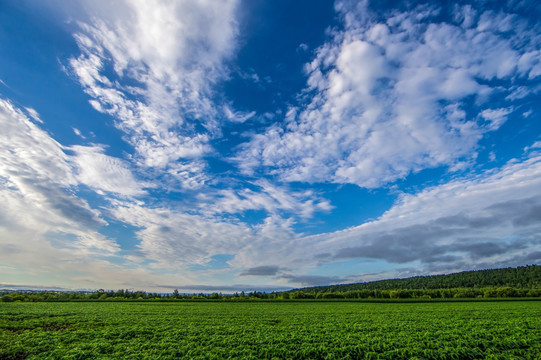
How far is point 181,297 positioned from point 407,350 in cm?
9523

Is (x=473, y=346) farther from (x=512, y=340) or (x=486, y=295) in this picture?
(x=486, y=295)

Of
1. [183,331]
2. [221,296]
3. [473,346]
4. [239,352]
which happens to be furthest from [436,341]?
[221,296]

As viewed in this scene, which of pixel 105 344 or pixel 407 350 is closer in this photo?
pixel 407 350

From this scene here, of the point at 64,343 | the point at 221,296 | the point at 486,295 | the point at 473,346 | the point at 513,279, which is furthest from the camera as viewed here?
the point at 513,279

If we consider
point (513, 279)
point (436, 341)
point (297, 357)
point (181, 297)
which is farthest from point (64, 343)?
point (513, 279)

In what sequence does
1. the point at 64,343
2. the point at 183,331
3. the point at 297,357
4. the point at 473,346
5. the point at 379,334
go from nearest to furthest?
the point at 297,357 → the point at 473,346 → the point at 64,343 → the point at 379,334 → the point at 183,331

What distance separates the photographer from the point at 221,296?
98.2 m

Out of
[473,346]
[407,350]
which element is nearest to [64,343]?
[407,350]

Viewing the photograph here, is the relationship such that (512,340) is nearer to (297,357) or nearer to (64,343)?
(297,357)

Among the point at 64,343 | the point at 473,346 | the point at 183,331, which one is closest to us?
the point at 473,346

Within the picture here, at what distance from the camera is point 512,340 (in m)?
18.7

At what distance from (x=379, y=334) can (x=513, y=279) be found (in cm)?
24572

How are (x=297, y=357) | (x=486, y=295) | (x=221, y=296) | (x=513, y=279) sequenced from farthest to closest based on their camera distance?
(x=513, y=279) < (x=221, y=296) < (x=486, y=295) < (x=297, y=357)

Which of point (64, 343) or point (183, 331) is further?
point (183, 331)
